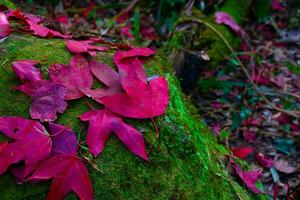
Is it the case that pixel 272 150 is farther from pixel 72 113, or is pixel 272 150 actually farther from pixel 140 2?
pixel 140 2

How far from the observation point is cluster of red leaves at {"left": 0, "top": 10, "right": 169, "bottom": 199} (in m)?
1.09

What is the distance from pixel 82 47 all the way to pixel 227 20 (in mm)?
2324

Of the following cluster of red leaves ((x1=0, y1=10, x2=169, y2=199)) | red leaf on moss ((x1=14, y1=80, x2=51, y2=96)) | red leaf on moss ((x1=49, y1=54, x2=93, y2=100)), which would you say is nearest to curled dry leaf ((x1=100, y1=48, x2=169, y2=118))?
cluster of red leaves ((x1=0, y1=10, x2=169, y2=199))

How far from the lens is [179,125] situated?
138 cm

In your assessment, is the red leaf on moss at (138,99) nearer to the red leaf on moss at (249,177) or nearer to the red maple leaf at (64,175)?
the red maple leaf at (64,175)

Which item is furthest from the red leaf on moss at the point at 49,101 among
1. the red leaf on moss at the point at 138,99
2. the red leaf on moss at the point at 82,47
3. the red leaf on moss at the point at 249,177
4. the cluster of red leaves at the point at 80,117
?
the red leaf on moss at the point at 249,177

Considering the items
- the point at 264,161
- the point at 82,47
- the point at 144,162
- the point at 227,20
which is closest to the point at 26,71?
the point at 82,47

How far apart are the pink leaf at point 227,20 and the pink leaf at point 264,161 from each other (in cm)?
142

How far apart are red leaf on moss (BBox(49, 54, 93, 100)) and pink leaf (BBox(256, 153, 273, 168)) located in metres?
1.48

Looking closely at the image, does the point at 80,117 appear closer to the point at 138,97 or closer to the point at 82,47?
the point at 138,97

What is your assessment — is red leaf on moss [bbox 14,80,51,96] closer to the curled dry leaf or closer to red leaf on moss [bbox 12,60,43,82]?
red leaf on moss [bbox 12,60,43,82]

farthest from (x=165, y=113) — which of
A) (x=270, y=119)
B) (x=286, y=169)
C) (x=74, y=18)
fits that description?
(x=74, y=18)

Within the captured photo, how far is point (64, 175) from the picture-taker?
1081 mm

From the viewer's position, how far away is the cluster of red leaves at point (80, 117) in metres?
1.09
